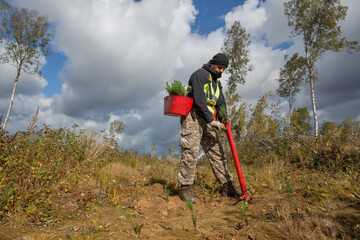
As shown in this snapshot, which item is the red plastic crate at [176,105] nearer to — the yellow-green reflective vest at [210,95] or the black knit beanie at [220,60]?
the yellow-green reflective vest at [210,95]

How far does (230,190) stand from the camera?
3764mm

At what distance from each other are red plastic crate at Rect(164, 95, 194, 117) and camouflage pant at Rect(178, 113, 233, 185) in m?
0.19

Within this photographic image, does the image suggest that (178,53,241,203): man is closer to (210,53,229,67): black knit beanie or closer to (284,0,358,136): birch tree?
(210,53,229,67): black knit beanie

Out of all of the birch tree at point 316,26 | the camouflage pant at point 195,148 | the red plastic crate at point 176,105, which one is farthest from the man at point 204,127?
the birch tree at point 316,26

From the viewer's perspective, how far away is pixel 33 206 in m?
2.56

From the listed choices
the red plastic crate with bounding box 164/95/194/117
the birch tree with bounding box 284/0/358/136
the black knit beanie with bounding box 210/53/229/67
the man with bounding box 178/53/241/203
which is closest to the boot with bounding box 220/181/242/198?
the man with bounding box 178/53/241/203

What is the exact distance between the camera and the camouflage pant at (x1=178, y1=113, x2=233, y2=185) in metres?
3.56

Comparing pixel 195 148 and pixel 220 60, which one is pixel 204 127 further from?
pixel 220 60

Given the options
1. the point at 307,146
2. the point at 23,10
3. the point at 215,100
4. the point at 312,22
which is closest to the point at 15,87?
the point at 23,10

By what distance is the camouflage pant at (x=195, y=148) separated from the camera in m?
3.56

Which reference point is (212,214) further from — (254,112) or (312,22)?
(312,22)

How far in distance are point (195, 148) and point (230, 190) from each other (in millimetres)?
988

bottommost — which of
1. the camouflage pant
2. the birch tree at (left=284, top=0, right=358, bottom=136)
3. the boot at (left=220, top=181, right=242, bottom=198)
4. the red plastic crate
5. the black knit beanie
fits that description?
the boot at (left=220, top=181, right=242, bottom=198)

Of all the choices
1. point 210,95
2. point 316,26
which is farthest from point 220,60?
point 316,26
